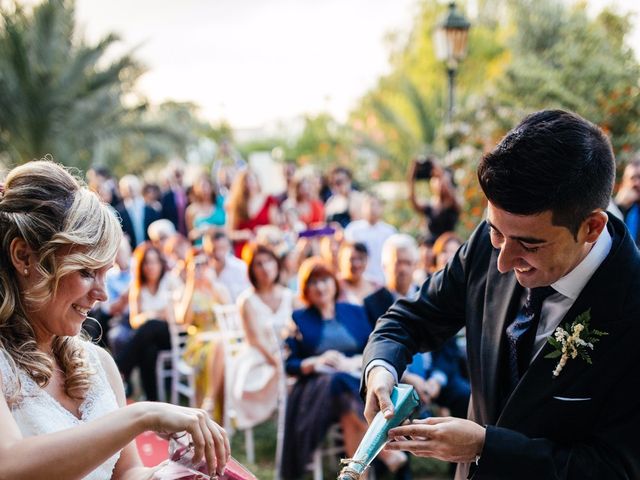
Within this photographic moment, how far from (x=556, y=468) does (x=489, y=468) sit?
7.1 inches

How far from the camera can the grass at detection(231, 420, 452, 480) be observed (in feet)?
19.9

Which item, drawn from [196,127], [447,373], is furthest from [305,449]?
[196,127]

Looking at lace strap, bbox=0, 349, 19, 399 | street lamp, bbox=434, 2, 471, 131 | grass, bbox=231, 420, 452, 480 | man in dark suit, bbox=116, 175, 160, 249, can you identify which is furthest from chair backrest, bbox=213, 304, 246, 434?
street lamp, bbox=434, 2, 471, 131

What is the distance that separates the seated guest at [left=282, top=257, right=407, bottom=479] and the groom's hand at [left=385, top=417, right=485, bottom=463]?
11.6 ft

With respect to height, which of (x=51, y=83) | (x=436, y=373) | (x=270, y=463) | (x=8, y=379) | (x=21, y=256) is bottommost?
(x=270, y=463)

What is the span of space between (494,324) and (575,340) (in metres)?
0.32

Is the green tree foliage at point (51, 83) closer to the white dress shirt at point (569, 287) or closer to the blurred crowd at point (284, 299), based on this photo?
the blurred crowd at point (284, 299)

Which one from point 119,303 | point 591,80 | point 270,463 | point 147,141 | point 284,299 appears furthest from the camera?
point 147,141

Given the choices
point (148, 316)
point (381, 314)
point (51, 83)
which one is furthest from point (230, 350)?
point (51, 83)

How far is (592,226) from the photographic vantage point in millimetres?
2033

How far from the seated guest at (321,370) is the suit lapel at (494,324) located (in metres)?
3.37

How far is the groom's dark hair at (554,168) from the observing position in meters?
1.94

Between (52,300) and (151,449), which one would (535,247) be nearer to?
(52,300)

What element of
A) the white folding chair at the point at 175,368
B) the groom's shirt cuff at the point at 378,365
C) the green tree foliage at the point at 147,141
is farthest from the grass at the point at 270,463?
the green tree foliage at the point at 147,141
